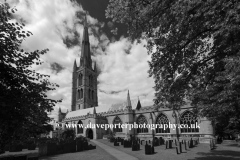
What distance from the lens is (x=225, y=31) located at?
6215 mm

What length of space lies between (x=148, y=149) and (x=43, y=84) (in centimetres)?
1295

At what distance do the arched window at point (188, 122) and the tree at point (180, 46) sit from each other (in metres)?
20.6

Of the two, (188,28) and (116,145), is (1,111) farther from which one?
(116,145)

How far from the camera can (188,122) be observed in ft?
98.7

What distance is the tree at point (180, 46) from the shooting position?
7.63 metres

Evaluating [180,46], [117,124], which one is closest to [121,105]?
[117,124]

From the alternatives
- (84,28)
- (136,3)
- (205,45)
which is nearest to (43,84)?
(136,3)

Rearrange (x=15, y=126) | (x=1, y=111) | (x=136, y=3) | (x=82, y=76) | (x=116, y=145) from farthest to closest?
(x=82, y=76)
(x=116, y=145)
(x=136, y=3)
(x=15, y=126)
(x=1, y=111)

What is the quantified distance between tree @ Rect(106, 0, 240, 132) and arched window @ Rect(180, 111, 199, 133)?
67.5 ft

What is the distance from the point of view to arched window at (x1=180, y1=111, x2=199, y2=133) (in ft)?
95.8

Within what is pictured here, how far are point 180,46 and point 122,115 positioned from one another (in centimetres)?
3314

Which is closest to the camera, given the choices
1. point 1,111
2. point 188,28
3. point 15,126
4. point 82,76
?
point 1,111

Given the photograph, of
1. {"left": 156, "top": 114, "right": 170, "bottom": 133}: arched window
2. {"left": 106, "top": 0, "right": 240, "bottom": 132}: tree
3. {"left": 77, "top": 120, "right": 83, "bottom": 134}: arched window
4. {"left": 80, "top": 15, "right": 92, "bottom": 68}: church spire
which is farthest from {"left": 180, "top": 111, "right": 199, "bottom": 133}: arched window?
{"left": 80, "top": 15, "right": 92, "bottom": 68}: church spire

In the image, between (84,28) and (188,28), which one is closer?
(188,28)
